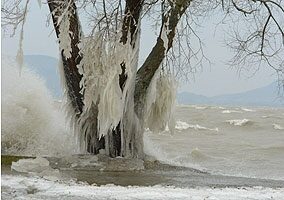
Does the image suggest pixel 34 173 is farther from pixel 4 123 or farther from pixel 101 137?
pixel 4 123

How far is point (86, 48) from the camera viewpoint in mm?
10367

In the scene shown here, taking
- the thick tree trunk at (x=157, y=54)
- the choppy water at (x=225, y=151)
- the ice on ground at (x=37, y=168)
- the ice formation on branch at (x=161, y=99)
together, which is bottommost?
the choppy water at (x=225, y=151)

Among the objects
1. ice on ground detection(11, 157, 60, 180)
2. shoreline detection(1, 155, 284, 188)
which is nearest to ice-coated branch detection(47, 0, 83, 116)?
shoreline detection(1, 155, 284, 188)

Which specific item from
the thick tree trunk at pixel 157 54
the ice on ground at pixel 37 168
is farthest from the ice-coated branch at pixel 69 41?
the ice on ground at pixel 37 168

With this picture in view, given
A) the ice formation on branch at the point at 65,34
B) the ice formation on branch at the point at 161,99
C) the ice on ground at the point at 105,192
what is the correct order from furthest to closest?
1. the ice formation on branch at the point at 161,99
2. the ice formation on branch at the point at 65,34
3. the ice on ground at the point at 105,192

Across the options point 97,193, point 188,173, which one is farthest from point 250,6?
point 97,193

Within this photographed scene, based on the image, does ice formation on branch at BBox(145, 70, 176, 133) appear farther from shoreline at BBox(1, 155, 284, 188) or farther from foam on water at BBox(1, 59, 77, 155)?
foam on water at BBox(1, 59, 77, 155)

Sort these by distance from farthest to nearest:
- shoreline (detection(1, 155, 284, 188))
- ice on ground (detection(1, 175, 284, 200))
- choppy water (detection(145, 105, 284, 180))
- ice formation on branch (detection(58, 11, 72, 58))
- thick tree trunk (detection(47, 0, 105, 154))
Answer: choppy water (detection(145, 105, 284, 180))
thick tree trunk (detection(47, 0, 105, 154))
ice formation on branch (detection(58, 11, 72, 58))
shoreline (detection(1, 155, 284, 188))
ice on ground (detection(1, 175, 284, 200))

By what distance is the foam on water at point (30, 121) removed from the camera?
39.4ft

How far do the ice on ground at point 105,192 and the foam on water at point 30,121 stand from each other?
4903 millimetres

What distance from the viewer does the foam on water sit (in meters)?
12.0

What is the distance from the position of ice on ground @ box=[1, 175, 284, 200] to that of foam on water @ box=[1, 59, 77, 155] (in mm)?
4903

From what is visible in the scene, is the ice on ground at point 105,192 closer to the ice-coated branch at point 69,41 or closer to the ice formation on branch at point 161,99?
the ice-coated branch at point 69,41

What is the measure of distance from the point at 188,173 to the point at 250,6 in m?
4.18
